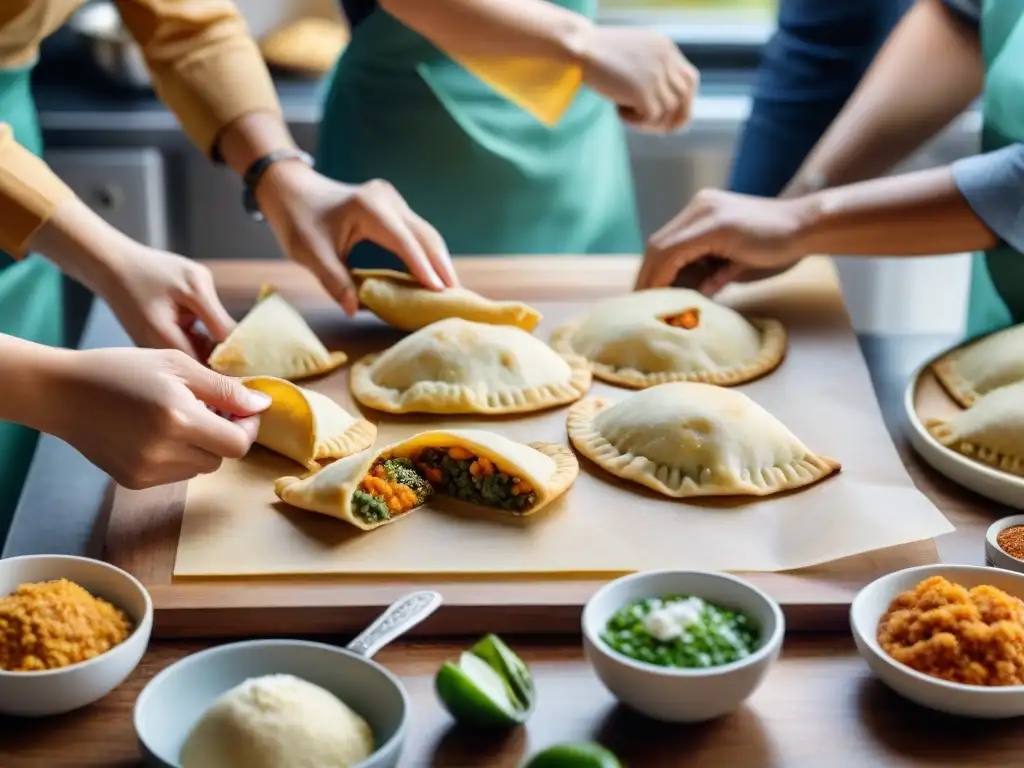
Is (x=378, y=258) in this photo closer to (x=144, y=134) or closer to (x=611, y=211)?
(x=611, y=211)

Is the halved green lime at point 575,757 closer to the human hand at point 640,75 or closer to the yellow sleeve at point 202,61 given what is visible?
the human hand at point 640,75

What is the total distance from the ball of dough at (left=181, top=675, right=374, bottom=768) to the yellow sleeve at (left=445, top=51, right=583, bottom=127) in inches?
56.3

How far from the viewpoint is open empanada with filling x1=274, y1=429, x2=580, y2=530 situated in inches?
65.4

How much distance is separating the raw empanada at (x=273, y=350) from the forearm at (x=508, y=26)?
0.62 meters

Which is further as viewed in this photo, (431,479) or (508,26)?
(508,26)

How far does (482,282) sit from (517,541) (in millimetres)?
956

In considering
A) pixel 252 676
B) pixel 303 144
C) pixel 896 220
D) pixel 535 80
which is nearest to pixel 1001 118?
pixel 896 220

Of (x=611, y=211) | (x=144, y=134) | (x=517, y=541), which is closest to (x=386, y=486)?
(x=517, y=541)

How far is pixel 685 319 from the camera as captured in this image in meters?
2.21

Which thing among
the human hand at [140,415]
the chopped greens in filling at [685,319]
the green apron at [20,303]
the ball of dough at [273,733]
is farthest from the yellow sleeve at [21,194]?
the ball of dough at [273,733]

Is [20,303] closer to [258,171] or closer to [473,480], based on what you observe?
[258,171]

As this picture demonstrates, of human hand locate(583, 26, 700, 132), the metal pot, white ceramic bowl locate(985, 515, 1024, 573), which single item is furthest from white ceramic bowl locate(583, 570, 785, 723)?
the metal pot

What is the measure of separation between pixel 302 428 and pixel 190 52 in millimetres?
958

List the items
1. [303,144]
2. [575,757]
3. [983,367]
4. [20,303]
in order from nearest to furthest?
[575,757] → [983,367] → [20,303] → [303,144]
